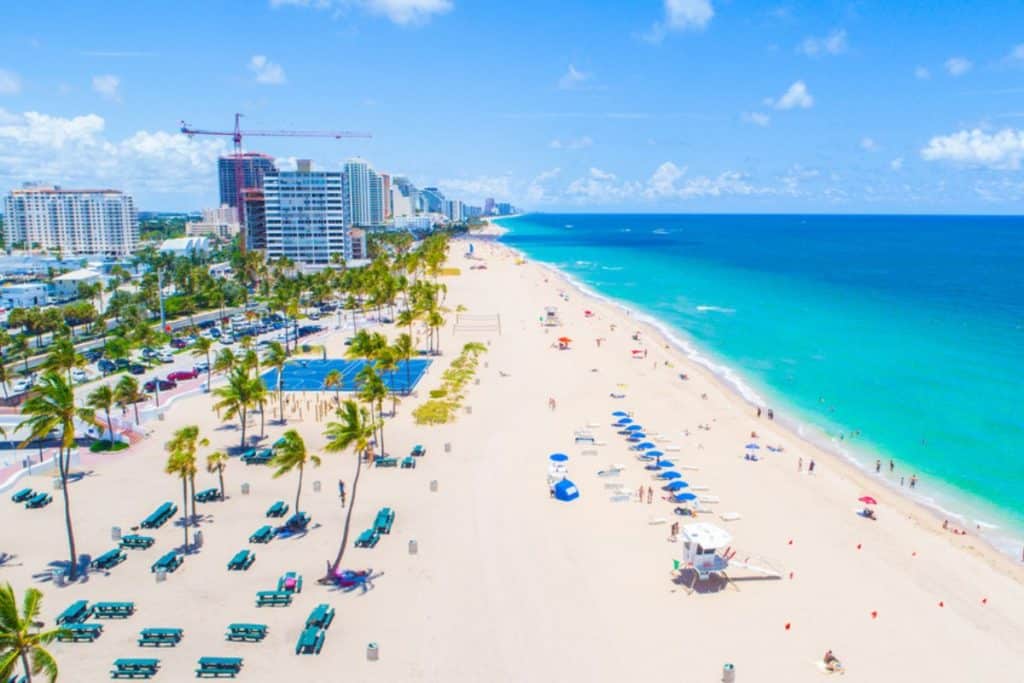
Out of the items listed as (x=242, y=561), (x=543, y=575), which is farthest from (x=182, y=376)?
(x=543, y=575)

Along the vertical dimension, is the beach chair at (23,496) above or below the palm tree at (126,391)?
below

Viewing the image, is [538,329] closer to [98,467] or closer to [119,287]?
[98,467]

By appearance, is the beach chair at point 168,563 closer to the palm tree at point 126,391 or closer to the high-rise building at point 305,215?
the palm tree at point 126,391

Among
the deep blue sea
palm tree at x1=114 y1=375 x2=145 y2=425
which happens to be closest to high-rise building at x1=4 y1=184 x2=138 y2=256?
the deep blue sea

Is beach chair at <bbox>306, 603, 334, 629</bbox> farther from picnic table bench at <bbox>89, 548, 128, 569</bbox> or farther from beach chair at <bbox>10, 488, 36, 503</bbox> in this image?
beach chair at <bbox>10, 488, 36, 503</bbox>

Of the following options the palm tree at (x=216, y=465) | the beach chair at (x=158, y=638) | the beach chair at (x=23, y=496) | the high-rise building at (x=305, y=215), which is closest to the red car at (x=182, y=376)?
the palm tree at (x=216, y=465)

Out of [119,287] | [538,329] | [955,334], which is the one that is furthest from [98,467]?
[119,287]
